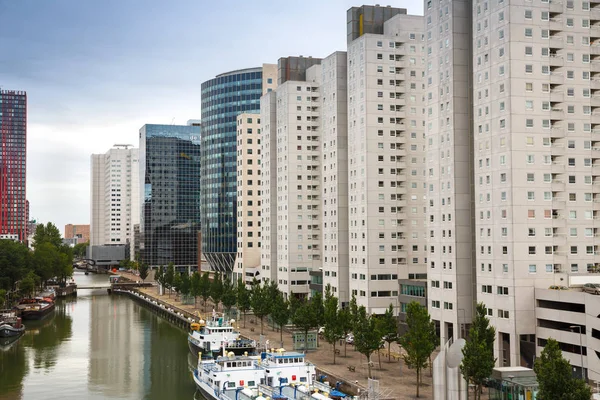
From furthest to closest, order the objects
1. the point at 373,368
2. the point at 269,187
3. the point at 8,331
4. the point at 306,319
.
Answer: the point at 269,187, the point at 8,331, the point at 306,319, the point at 373,368

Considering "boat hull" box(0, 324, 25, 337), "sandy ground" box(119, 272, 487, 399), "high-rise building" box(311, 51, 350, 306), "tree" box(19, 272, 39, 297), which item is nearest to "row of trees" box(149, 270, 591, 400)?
"sandy ground" box(119, 272, 487, 399)

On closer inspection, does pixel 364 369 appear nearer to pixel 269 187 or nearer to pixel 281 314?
pixel 281 314

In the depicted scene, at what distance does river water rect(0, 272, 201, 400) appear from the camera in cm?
7950

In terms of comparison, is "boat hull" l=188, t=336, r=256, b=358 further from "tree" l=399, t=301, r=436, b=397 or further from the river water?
"tree" l=399, t=301, r=436, b=397

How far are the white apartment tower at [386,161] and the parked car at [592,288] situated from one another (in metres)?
39.3

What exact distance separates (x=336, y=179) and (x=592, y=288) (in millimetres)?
55371

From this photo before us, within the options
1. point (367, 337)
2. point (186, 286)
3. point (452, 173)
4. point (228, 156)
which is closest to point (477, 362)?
point (367, 337)

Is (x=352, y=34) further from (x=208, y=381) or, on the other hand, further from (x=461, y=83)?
(x=208, y=381)

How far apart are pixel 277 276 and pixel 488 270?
7272 cm

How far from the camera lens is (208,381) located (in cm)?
7581

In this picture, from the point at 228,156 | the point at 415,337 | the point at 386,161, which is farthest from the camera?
the point at 228,156

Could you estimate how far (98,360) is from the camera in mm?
98375

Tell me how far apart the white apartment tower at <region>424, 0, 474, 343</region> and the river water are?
106 ft

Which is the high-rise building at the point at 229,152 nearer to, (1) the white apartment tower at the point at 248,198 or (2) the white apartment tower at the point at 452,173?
(1) the white apartment tower at the point at 248,198
